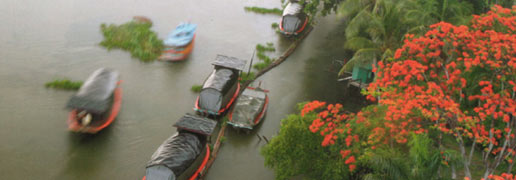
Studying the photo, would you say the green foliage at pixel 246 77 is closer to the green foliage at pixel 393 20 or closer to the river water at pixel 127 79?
the river water at pixel 127 79

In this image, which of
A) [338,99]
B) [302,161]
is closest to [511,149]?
[302,161]

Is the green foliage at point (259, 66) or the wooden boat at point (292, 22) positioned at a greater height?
the wooden boat at point (292, 22)

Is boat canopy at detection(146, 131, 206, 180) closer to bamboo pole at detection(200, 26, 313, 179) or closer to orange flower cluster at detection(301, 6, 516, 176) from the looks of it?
bamboo pole at detection(200, 26, 313, 179)

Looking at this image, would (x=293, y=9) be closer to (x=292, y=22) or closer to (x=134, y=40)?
(x=292, y=22)

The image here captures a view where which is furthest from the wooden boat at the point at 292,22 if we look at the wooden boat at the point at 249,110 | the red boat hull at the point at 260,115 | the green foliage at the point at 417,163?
the green foliage at the point at 417,163

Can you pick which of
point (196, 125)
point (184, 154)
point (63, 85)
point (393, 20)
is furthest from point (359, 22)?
point (63, 85)

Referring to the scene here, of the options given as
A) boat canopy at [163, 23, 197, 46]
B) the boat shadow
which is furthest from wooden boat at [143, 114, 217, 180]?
boat canopy at [163, 23, 197, 46]
